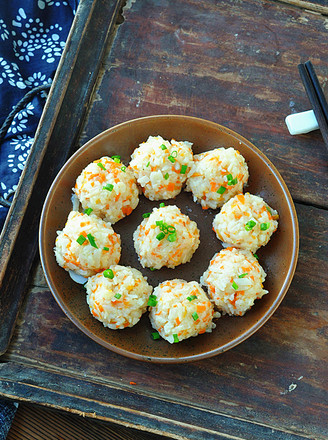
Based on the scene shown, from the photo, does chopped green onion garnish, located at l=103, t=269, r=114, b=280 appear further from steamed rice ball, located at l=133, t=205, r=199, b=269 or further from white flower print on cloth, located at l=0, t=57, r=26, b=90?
white flower print on cloth, located at l=0, t=57, r=26, b=90

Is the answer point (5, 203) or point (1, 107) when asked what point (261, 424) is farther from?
point (1, 107)

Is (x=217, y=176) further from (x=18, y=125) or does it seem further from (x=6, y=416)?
(x=6, y=416)

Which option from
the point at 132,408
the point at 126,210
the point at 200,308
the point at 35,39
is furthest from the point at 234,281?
the point at 35,39

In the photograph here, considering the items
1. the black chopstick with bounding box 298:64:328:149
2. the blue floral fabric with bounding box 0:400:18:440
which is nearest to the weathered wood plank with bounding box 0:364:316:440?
the blue floral fabric with bounding box 0:400:18:440

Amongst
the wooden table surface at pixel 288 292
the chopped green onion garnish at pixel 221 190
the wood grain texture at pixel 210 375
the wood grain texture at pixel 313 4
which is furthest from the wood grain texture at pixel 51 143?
the wood grain texture at pixel 313 4

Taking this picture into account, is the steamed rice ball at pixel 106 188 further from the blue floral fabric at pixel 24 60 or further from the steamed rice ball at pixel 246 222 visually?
the blue floral fabric at pixel 24 60

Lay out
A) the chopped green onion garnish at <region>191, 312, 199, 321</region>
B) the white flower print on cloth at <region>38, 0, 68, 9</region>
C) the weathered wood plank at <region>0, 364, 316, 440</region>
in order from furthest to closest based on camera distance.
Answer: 1. the white flower print on cloth at <region>38, 0, 68, 9</region>
2. the weathered wood plank at <region>0, 364, 316, 440</region>
3. the chopped green onion garnish at <region>191, 312, 199, 321</region>
